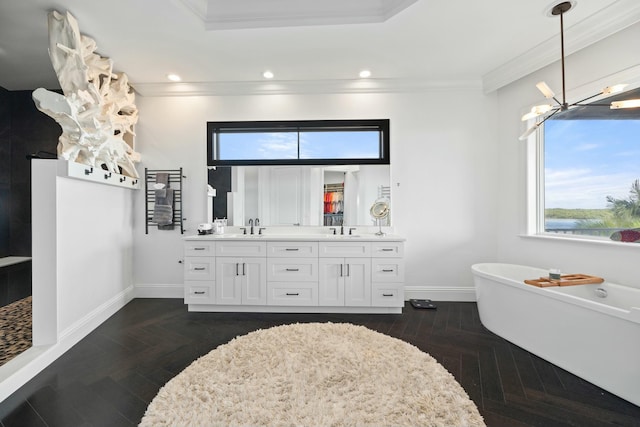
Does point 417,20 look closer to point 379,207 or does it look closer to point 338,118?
point 338,118

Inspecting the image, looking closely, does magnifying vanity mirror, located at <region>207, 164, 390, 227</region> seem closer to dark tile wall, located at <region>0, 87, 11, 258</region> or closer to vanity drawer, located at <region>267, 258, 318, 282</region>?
vanity drawer, located at <region>267, 258, 318, 282</region>

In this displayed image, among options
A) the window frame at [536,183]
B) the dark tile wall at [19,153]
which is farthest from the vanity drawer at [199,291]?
the window frame at [536,183]

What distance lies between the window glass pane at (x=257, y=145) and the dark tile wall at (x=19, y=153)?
2.55 meters

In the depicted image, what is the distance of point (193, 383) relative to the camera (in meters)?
1.71

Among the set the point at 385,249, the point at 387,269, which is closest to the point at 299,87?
the point at 385,249

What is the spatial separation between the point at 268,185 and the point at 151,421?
2562 millimetres

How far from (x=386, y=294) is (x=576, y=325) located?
1.53m

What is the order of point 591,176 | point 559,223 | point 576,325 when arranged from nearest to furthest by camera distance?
point 576,325 < point 591,176 < point 559,223

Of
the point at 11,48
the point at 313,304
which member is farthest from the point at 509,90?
the point at 11,48

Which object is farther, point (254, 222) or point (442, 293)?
point (254, 222)

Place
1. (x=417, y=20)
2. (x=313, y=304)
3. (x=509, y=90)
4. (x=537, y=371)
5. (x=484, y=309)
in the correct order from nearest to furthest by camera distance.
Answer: (x=537, y=371) < (x=417, y=20) < (x=484, y=309) < (x=313, y=304) < (x=509, y=90)

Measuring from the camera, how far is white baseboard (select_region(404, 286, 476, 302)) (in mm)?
3277

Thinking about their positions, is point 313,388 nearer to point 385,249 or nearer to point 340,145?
point 385,249

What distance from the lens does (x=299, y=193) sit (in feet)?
11.2
